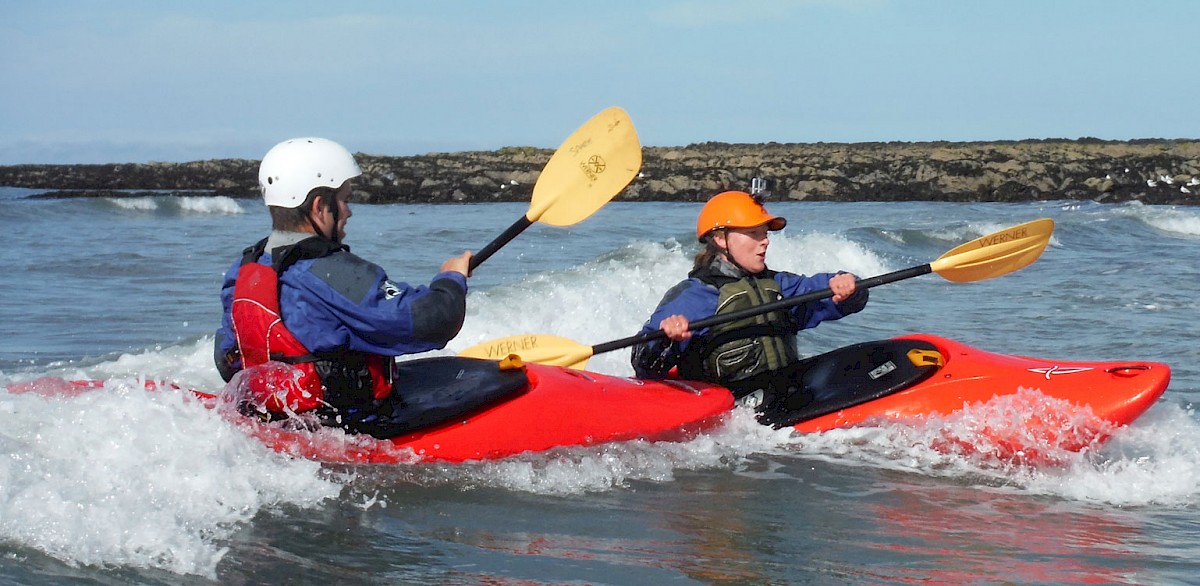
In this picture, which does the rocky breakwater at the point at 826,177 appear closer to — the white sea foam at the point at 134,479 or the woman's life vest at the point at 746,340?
the woman's life vest at the point at 746,340

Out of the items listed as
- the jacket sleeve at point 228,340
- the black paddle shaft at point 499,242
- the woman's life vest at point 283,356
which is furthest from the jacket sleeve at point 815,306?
the jacket sleeve at point 228,340

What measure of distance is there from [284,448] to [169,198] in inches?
836

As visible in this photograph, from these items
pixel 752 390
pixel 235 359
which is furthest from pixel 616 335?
pixel 235 359

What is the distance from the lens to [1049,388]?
4668 millimetres

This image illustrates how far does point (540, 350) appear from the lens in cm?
495

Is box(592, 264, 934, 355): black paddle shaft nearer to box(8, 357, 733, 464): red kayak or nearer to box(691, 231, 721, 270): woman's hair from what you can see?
box(8, 357, 733, 464): red kayak

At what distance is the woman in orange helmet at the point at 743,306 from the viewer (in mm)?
4734

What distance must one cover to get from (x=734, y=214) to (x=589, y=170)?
0.73 metres

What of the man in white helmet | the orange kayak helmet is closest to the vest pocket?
the orange kayak helmet

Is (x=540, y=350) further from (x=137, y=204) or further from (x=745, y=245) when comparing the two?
(x=137, y=204)

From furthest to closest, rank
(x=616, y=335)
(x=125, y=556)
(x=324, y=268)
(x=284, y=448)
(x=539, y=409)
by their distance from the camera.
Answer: (x=616, y=335)
(x=539, y=409)
(x=284, y=448)
(x=324, y=268)
(x=125, y=556)

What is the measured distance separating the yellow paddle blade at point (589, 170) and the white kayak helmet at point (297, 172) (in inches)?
58.3

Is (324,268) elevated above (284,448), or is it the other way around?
(324,268)

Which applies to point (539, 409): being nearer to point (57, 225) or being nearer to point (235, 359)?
point (235, 359)
